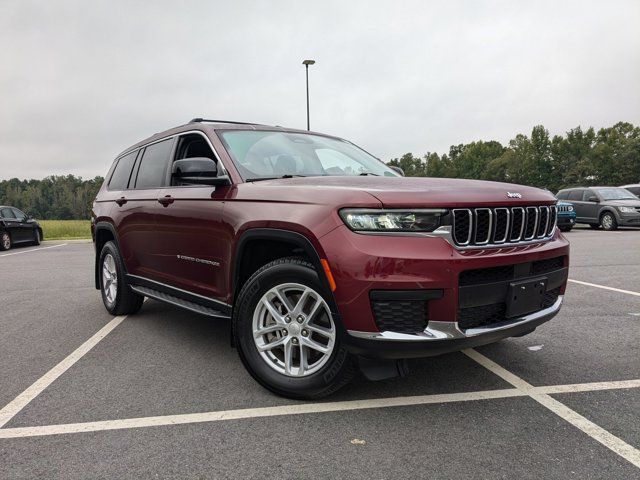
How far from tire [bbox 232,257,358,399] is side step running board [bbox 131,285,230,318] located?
0.44 metres

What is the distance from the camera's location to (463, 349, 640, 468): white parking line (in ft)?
7.59

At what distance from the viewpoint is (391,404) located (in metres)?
2.90

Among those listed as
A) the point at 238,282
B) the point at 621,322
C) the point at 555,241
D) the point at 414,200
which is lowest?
the point at 621,322

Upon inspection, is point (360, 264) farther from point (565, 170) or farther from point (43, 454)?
point (565, 170)

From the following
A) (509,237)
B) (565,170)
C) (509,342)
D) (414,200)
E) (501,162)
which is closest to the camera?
(414,200)

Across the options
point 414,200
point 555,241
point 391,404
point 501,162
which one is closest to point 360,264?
point 414,200

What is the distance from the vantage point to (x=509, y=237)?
9.33 feet

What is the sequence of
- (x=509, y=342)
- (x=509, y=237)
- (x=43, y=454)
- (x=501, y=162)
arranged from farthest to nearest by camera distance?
(x=501, y=162)
(x=509, y=342)
(x=509, y=237)
(x=43, y=454)

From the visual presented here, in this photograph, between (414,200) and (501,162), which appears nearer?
(414,200)

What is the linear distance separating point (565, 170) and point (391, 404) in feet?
230

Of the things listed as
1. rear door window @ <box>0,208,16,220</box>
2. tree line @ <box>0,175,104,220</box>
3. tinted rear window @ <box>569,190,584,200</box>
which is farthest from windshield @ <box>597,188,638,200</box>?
tree line @ <box>0,175,104,220</box>

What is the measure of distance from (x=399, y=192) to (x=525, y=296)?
38.1 inches

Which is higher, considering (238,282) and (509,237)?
(509,237)

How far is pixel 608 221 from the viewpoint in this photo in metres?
17.5
